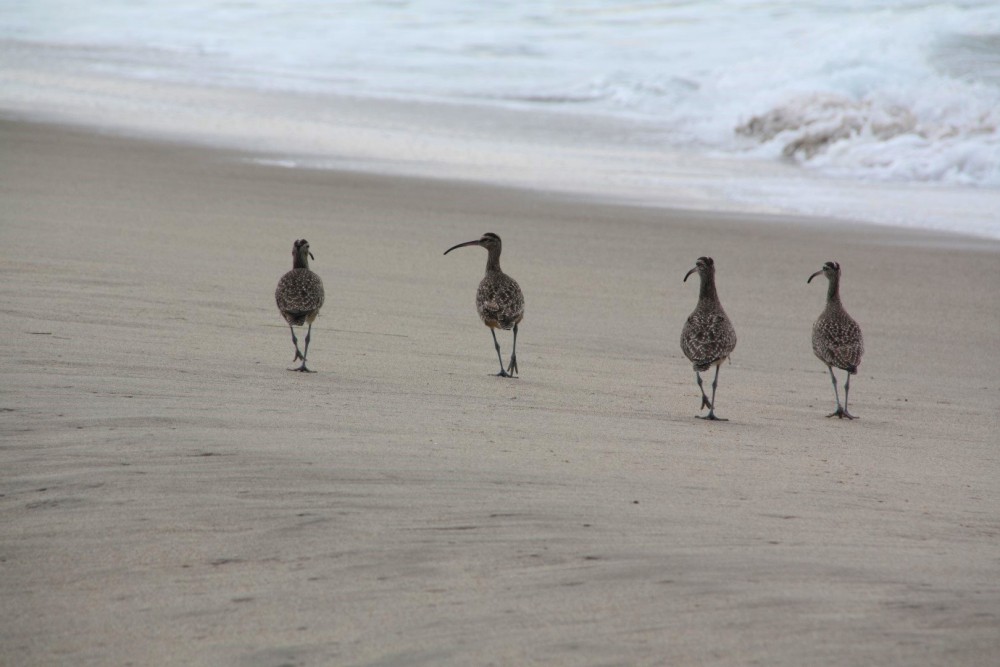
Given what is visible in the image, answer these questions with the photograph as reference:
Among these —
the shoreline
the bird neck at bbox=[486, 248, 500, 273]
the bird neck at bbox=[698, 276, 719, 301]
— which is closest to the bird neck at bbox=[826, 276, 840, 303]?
the bird neck at bbox=[698, 276, 719, 301]

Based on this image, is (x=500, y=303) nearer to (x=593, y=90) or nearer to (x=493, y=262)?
(x=493, y=262)

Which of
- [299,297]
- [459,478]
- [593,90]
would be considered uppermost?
[593,90]

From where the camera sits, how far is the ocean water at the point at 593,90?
Answer: 65.6 feet

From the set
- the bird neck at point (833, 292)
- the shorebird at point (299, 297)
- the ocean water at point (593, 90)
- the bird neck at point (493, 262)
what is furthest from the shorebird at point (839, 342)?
the ocean water at point (593, 90)

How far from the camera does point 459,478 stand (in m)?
4.72

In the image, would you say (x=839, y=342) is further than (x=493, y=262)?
No

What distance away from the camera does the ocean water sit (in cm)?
1998

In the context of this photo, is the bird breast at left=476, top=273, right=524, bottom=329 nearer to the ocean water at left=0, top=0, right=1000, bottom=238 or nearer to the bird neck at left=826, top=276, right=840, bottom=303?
the bird neck at left=826, top=276, right=840, bottom=303

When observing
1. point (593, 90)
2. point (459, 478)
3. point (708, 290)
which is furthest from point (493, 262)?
point (593, 90)

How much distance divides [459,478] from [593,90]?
2839cm

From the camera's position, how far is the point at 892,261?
43.1 ft

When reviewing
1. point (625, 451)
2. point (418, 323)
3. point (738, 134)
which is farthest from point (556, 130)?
point (625, 451)

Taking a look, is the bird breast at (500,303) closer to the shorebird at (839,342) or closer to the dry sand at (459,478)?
the dry sand at (459,478)

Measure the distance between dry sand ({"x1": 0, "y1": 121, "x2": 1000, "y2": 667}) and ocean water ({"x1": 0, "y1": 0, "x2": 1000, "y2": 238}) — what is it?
8.29m
